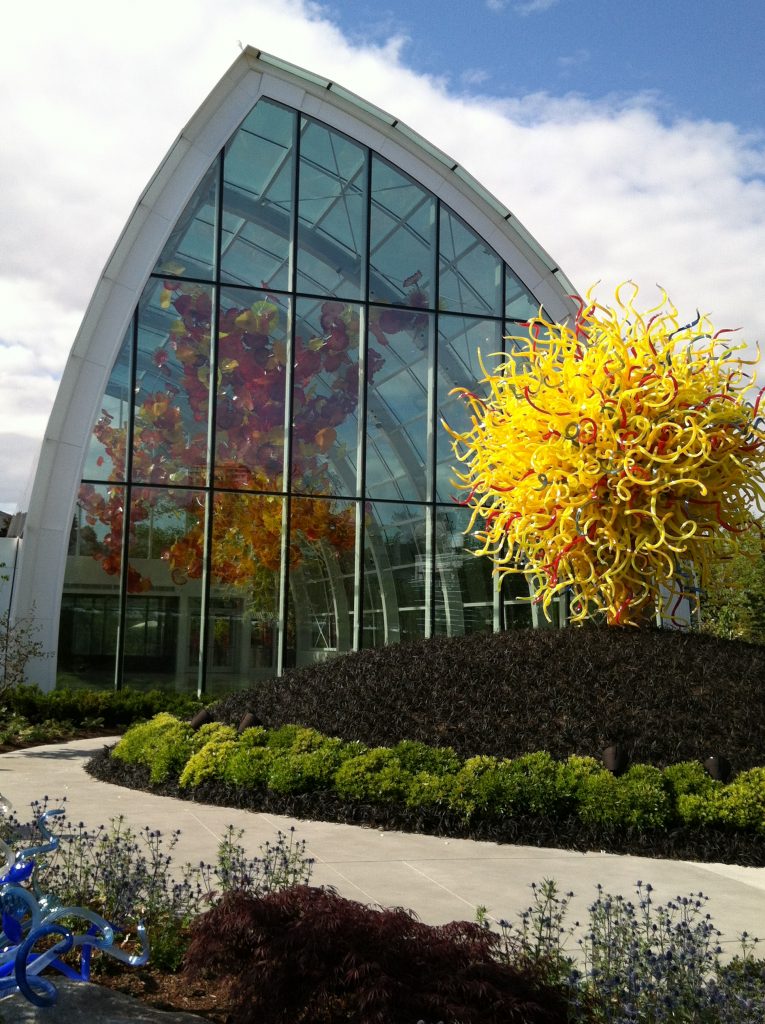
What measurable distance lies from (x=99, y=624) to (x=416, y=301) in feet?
25.7

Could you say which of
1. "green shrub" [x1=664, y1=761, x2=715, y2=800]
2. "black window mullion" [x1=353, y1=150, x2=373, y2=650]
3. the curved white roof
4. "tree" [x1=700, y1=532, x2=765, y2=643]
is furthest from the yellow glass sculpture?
"tree" [x1=700, y1=532, x2=765, y2=643]

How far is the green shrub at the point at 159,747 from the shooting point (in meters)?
9.90

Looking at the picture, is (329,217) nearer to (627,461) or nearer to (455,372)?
(455,372)

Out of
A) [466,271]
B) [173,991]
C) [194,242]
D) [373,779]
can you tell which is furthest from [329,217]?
[173,991]

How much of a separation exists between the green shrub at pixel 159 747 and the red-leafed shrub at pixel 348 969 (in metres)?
6.16

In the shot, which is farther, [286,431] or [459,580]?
[459,580]

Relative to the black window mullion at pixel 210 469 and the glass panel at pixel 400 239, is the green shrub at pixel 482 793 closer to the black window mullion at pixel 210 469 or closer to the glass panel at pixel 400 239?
the black window mullion at pixel 210 469

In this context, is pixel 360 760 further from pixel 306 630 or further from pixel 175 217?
pixel 175 217

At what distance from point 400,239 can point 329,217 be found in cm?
136

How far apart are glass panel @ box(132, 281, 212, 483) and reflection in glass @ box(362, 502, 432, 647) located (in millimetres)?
3159

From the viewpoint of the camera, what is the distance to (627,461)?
10.7 metres

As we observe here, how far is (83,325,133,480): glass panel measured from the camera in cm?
1628

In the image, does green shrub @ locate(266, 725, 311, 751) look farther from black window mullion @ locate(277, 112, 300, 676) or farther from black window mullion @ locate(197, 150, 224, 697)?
black window mullion @ locate(197, 150, 224, 697)

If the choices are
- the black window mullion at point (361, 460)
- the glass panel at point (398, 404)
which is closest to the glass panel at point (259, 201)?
the black window mullion at point (361, 460)
